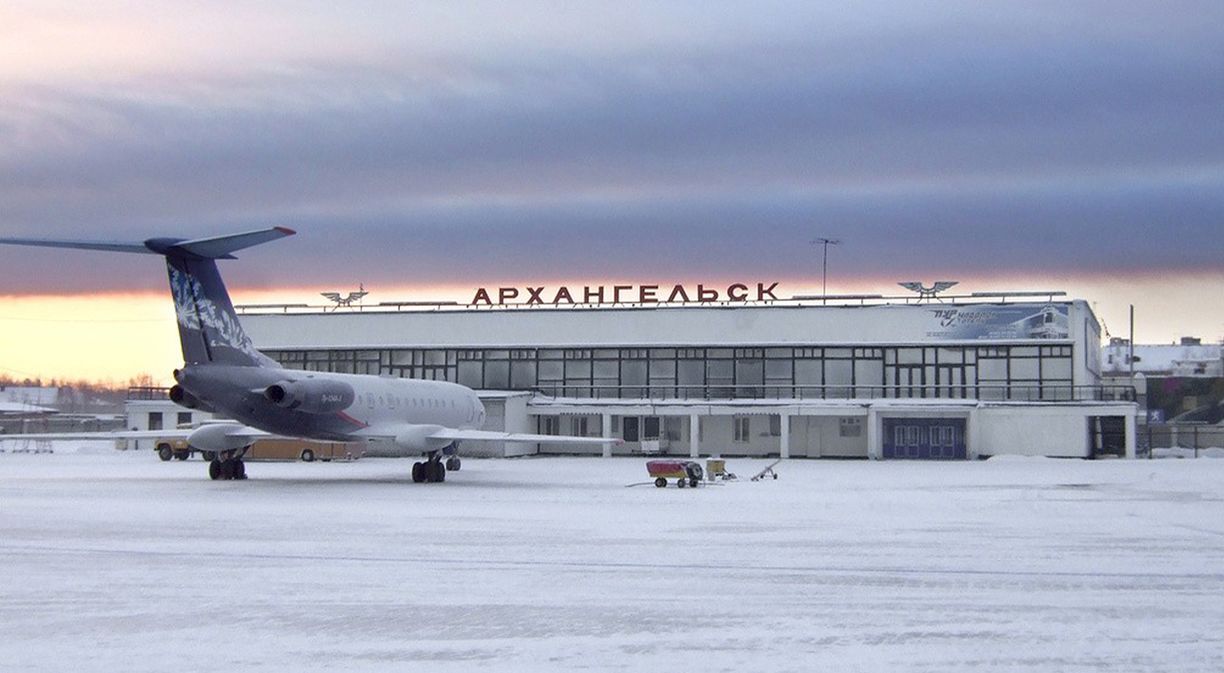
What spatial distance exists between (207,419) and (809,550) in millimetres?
59116

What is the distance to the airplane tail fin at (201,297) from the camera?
121 feet

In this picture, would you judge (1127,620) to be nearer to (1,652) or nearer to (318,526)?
(1,652)

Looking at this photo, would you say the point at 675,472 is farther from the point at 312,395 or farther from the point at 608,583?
the point at 608,583

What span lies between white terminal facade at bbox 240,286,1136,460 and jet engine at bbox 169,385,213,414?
28.9m

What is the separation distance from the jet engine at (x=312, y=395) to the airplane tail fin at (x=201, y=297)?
4.59 feet

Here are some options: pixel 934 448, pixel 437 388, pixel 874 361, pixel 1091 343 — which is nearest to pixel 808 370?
pixel 874 361

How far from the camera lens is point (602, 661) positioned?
12219mm

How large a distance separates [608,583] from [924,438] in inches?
2067

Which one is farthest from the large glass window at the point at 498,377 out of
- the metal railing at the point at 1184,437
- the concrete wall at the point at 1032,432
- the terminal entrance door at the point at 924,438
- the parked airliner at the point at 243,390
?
the metal railing at the point at 1184,437

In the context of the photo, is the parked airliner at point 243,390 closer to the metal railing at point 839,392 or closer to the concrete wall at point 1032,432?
the metal railing at point 839,392

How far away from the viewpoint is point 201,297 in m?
37.9

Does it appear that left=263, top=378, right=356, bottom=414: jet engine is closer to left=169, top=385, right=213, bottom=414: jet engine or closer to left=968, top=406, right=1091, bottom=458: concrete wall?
left=169, top=385, right=213, bottom=414: jet engine

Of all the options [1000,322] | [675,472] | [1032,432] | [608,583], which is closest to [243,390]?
[675,472]

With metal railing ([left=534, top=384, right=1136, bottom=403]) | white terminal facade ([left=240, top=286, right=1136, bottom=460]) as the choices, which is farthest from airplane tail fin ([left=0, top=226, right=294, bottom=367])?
metal railing ([left=534, top=384, right=1136, bottom=403])
